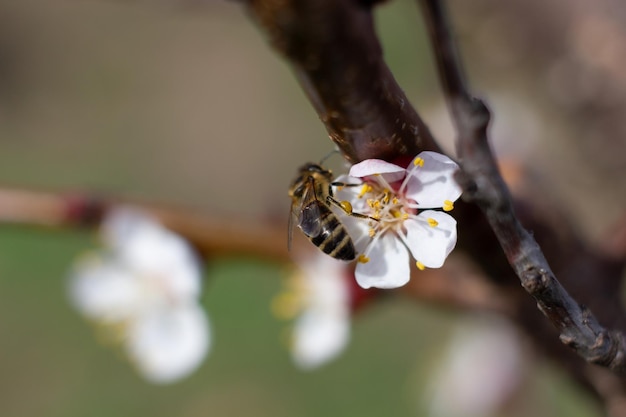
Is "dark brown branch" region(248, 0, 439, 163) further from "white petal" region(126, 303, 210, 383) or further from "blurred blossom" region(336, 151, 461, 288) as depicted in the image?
"white petal" region(126, 303, 210, 383)

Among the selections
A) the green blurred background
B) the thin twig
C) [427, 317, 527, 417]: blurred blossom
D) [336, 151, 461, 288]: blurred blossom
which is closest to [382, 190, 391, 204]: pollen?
[336, 151, 461, 288]: blurred blossom

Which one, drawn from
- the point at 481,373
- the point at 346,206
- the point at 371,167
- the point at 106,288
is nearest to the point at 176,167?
the point at 106,288

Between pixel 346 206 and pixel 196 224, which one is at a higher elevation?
pixel 346 206

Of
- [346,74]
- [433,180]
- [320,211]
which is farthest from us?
[320,211]

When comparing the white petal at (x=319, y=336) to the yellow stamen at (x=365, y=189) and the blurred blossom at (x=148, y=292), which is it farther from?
the yellow stamen at (x=365, y=189)

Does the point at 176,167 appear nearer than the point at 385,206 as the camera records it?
No

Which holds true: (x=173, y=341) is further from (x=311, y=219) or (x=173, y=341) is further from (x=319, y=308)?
(x=311, y=219)

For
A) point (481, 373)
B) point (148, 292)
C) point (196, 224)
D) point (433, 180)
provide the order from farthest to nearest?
point (481, 373), point (148, 292), point (196, 224), point (433, 180)

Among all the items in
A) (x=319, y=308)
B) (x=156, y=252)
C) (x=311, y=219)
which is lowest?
(x=319, y=308)
